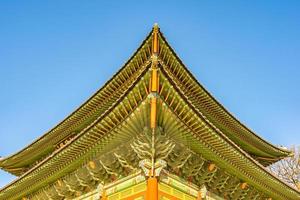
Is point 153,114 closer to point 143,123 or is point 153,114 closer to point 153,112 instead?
point 153,112

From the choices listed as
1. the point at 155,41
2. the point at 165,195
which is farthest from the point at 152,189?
the point at 155,41

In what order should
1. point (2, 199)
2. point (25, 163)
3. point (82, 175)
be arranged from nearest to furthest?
1. point (82, 175)
2. point (2, 199)
3. point (25, 163)

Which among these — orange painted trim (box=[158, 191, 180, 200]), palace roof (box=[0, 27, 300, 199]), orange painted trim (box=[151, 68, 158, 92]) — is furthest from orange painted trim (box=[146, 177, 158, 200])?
orange painted trim (box=[151, 68, 158, 92])

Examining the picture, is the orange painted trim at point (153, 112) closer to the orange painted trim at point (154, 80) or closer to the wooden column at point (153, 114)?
the wooden column at point (153, 114)

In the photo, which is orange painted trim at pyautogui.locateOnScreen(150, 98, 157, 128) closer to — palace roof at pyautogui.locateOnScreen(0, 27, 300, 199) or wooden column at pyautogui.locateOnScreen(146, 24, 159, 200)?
wooden column at pyautogui.locateOnScreen(146, 24, 159, 200)

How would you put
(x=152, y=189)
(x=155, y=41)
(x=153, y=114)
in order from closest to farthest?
1. (x=152, y=189)
2. (x=153, y=114)
3. (x=155, y=41)

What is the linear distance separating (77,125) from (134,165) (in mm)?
6438

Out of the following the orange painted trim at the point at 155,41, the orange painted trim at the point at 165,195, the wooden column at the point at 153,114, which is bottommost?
the orange painted trim at the point at 165,195

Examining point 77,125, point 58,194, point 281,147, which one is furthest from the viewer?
point 281,147

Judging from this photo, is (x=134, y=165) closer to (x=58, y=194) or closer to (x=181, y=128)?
(x=181, y=128)

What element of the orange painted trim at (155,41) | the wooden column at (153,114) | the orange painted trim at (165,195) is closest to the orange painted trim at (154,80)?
the wooden column at (153,114)

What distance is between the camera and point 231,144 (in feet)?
35.7

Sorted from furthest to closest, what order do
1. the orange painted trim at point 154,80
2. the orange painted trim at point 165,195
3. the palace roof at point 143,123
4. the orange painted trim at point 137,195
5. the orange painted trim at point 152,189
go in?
the palace roof at point 143,123 → the orange painted trim at point 137,195 → the orange painted trim at point 165,195 → the orange painted trim at point 154,80 → the orange painted trim at point 152,189

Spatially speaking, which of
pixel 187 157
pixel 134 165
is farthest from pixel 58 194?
pixel 187 157
